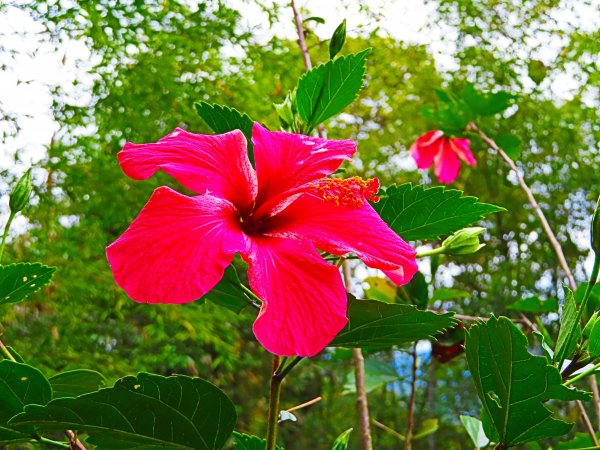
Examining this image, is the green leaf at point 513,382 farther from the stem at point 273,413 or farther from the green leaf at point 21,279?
the green leaf at point 21,279

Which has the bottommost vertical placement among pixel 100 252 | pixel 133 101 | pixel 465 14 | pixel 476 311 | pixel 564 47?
pixel 476 311

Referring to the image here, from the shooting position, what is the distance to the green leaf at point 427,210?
431 millimetres

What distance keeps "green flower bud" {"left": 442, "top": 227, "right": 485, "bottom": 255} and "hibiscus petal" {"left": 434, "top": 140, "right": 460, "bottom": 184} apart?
2.52 ft

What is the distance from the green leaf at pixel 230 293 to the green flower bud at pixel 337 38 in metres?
0.23

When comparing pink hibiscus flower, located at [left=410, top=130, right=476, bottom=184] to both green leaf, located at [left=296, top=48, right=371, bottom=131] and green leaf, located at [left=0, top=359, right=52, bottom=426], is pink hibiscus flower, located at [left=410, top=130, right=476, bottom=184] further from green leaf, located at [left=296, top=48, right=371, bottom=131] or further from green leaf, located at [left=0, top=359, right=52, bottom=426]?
green leaf, located at [left=0, top=359, right=52, bottom=426]

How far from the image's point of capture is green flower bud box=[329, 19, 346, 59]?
0.56m

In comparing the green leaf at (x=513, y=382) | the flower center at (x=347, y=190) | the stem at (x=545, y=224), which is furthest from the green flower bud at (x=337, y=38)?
the stem at (x=545, y=224)

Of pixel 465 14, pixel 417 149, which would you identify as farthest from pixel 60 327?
pixel 465 14

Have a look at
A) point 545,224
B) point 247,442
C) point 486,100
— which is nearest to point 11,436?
point 247,442

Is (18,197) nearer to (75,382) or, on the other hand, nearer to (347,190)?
(75,382)

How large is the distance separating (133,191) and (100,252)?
5.8 inches

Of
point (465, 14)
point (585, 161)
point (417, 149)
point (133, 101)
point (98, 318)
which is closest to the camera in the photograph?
point (417, 149)

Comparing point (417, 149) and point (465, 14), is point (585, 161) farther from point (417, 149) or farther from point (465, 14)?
point (417, 149)

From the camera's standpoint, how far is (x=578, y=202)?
3.45 metres
